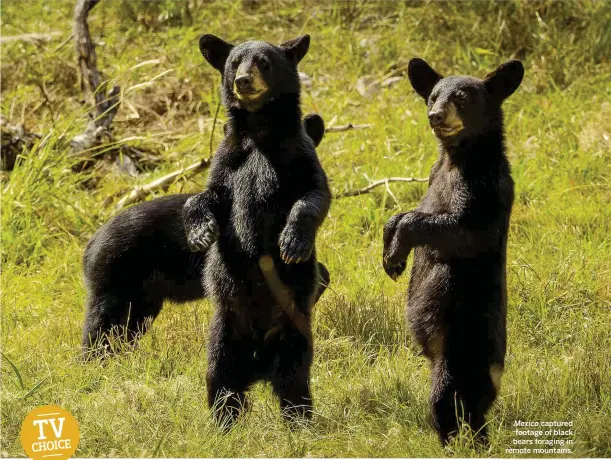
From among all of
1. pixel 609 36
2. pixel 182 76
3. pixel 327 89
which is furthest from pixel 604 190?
pixel 182 76

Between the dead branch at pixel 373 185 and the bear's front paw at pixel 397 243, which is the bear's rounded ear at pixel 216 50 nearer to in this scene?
the bear's front paw at pixel 397 243

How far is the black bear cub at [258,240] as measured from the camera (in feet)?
15.4

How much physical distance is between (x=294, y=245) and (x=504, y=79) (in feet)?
4.20

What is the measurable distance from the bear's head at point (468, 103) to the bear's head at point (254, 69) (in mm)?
604

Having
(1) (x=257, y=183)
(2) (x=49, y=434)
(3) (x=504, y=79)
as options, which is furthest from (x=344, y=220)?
(2) (x=49, y=434)

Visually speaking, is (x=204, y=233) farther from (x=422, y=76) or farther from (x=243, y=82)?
(x=422, y=76)

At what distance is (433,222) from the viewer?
4426 mm

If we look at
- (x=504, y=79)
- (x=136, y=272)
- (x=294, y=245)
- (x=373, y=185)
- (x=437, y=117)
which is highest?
(x=504, y=79)

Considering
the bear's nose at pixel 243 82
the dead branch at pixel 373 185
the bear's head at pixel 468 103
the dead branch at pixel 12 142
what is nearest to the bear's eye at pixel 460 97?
the bear's head at pixel 468 103

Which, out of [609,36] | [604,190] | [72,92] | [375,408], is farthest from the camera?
[72,92]

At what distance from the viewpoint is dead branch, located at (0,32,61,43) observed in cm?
1029

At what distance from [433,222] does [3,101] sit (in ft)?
21.2

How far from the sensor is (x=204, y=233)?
458 centimetres

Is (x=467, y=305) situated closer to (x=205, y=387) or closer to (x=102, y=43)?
(x=205, y=387)
